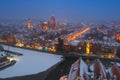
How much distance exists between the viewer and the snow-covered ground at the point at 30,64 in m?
3.87

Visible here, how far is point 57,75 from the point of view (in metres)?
4.22

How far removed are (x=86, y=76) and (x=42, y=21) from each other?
12.9m

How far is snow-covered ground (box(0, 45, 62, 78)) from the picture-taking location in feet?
12.7

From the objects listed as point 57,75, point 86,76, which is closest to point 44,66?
point 57,75

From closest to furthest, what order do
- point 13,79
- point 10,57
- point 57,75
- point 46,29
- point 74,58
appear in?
1. point 13,79
2. point 57,75
3. point 10,57
4. point 74,58
5. point 46,29

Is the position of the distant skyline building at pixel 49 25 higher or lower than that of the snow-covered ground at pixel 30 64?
higher

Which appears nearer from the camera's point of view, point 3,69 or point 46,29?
point 3,69

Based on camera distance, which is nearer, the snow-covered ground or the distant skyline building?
the snow-covered ground

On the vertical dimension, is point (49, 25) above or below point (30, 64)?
above

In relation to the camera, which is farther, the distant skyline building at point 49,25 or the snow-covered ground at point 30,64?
the distant skyline building at point 49,25

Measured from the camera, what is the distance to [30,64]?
4.29m

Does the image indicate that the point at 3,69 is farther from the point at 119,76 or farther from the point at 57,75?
the point at 119,76

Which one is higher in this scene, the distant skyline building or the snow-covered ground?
the distant skyline building

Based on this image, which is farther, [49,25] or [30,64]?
[49,25]
